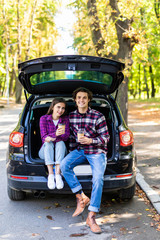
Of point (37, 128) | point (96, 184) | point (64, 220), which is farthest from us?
point (37, 128)

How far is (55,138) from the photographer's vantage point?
176 inches

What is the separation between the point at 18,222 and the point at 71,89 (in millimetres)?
2166

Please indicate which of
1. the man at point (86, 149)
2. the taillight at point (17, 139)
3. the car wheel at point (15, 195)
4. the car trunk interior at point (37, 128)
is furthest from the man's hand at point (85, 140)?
the car wheel at point (15, 195)

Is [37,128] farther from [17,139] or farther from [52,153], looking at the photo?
[52,153]

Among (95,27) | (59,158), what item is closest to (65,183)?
(59,158)

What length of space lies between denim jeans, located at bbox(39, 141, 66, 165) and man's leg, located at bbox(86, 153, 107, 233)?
37 centimetres

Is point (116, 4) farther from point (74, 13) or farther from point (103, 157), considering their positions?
point (103, 157)

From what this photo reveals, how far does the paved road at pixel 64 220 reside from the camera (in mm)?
3641

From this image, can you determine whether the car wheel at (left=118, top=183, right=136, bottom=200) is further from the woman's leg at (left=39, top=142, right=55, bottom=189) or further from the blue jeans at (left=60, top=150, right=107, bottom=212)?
the woman's leg at (left=39, top=142, right=55, bottom=189)

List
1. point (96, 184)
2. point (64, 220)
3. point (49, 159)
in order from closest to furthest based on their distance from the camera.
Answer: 1. point (96, 184)
2. point (64, 220)
3. point (49, 159)

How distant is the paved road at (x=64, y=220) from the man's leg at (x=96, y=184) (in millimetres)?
102

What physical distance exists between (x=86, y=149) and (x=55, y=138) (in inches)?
18.4

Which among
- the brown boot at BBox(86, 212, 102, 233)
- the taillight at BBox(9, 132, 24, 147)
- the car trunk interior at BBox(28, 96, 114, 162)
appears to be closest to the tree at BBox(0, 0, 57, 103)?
the car trunk interior at BBox(28, 96, 114, 162)

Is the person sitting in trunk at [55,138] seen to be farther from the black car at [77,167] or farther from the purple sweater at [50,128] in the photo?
the black car at [77,167]
